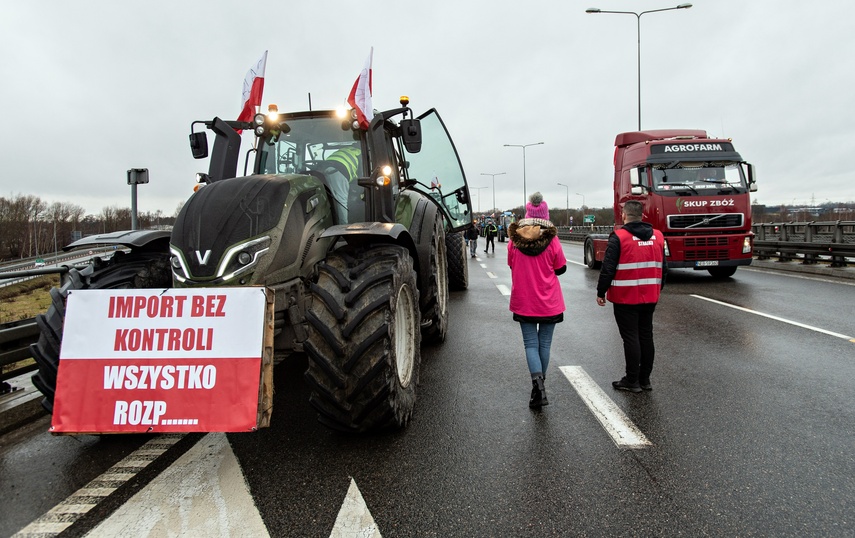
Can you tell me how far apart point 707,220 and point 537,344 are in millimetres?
8809

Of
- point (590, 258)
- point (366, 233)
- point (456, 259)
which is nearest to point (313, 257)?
point (366, 233)

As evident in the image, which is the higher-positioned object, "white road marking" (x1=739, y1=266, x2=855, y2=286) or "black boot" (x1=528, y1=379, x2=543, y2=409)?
"white road marking" (x1=739, y1=266, x2=855, y2=286)

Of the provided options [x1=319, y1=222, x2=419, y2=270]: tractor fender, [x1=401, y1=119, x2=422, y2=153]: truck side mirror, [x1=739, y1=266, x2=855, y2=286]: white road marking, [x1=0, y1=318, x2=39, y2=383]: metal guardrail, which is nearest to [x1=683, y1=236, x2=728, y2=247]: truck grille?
[x1=739, y1=266, x2=855, y2=286]: white road marking

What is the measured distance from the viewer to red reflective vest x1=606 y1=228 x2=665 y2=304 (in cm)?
463

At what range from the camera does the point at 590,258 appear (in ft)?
54.4

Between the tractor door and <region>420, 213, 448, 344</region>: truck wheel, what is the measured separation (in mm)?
730

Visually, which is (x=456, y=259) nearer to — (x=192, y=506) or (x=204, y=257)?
(x=204, y=257)

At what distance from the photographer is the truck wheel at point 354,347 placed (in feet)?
10.2

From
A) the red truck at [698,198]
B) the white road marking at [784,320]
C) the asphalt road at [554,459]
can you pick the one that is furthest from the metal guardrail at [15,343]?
the red truck at [698,198]

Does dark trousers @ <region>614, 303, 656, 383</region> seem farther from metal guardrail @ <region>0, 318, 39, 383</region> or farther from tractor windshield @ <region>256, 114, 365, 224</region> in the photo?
metal guardrail @ <region>0, 318, 39, 383</region>

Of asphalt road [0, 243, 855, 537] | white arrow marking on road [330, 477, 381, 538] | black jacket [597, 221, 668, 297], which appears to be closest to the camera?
white arrow marking on road [330, 477, 381, 538]

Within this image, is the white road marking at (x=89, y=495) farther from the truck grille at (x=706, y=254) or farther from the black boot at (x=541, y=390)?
the truck grille at (x=706, y=254)

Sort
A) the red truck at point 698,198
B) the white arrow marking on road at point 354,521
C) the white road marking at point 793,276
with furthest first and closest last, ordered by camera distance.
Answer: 1. the white road marking at point 793,276
2. the red truck at point 698,198
3. the white arrow marking on road at point 354,521

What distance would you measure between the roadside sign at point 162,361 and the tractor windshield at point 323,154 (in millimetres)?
1838
